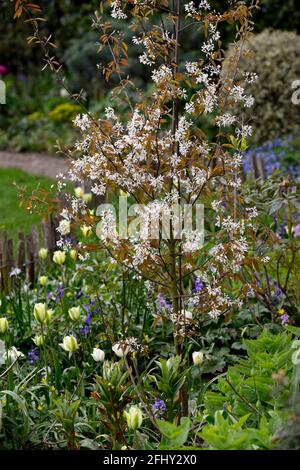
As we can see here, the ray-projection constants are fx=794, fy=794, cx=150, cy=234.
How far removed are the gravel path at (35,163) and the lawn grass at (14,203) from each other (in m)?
0.19

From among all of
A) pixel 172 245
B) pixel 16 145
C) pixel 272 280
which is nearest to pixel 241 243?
pixel 172 245

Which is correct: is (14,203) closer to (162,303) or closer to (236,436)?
(162,303)

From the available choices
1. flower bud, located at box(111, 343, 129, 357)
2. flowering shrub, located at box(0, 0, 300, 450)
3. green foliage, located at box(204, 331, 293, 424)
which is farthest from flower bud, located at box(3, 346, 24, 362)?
green foliage, located at box(204, 331, 293, 424)

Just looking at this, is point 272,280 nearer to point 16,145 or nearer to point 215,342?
point 215,342

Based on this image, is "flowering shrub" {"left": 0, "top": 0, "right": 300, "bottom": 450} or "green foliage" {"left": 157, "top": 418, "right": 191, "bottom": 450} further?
"flowering shrub" {"left": 0, "top": 0, "right": 300, "bottom": 450}

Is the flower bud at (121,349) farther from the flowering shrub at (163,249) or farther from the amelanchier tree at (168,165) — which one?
the amelanchier tree at (168,165)

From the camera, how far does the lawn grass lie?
6.92 metres

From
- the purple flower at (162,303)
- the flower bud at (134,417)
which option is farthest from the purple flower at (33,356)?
the flower bud at (134,417)

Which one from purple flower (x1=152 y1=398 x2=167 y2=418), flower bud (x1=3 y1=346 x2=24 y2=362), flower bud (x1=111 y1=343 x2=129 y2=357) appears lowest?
purple flower (x1=152 y1=398 x2=167 y2=418)

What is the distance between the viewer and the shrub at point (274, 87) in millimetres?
8109

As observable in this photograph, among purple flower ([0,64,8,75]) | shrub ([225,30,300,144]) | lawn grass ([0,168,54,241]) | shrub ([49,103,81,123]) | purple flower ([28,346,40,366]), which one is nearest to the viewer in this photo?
purple flower ([28,346,40,366])

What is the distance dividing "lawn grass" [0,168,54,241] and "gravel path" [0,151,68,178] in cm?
19

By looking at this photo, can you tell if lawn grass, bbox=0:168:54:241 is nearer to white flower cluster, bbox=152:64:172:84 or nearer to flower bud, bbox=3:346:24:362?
flower bud, bbox=3:346:24:362

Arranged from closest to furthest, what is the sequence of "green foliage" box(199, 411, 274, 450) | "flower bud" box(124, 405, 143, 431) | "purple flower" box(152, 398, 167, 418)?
1. "green foliage" box(199, 411, 274, 450)
2. "flower bud" box(124, 405, 143, 431)
3. "purple flower" box(152, 398, 167, 418)
